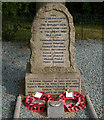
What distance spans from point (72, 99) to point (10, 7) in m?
8.34

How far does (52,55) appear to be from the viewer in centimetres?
601

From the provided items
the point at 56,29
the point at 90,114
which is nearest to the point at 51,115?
the point at 90,114

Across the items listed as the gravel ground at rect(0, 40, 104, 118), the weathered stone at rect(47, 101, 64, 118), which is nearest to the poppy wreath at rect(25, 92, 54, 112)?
the gravel ground at rect(0, 40, 104, 118)

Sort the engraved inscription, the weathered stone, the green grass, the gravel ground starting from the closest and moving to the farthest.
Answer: the weathered stone → the gravel ground → the engraved inscription → the green grass

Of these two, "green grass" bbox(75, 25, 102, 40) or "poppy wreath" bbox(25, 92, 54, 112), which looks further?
"green grass" bbox(75, 25, 102, 40)

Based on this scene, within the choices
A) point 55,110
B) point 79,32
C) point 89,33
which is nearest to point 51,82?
point 55,110

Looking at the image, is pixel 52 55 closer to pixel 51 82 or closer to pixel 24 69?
pixel 51 82

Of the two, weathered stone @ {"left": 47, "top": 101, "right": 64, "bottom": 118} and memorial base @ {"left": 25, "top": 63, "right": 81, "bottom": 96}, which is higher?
memorial base @ {"left": 25, "top": 63, "right": 81, "bottom": 96}

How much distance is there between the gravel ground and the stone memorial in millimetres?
609

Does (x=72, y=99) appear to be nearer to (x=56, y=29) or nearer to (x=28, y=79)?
(x=28, y=79)

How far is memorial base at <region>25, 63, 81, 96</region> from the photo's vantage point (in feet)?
19.6

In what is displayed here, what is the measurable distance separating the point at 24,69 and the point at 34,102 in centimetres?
265

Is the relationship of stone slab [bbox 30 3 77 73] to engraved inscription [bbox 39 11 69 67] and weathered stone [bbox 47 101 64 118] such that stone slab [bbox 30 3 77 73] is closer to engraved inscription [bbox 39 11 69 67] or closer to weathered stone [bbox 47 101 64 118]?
engraved inscription [bbox 39 11 69 67]

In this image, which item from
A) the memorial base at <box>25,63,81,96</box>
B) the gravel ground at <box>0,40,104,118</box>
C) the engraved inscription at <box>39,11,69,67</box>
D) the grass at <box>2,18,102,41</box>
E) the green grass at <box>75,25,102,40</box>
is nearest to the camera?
the gravel ground at <box>0,40,104,118</box>
